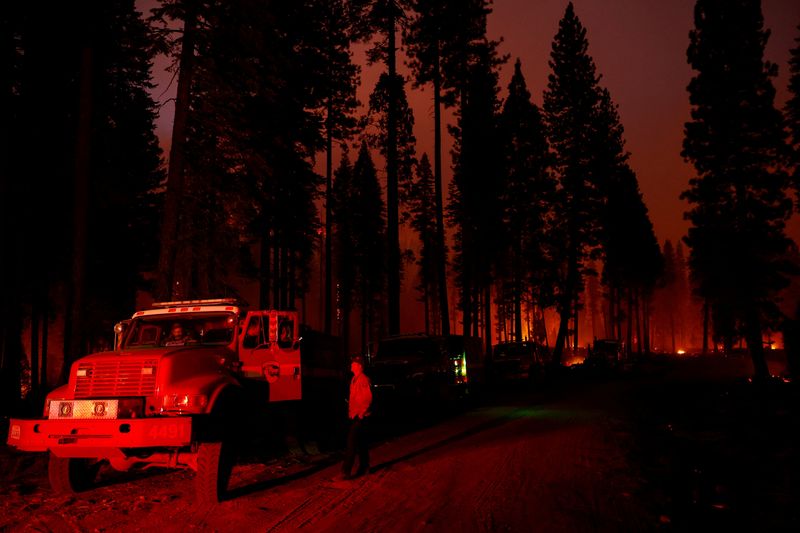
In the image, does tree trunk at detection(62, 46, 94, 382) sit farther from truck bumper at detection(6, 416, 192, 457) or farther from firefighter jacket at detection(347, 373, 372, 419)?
firefighter jacket at detection(347, 373, 372, 419)

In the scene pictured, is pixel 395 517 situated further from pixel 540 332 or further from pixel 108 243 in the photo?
pixel 540 332

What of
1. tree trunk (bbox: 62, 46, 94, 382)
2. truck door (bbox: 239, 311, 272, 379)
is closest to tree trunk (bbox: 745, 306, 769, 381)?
truck door (bbox: 239, 311, 272, 379)

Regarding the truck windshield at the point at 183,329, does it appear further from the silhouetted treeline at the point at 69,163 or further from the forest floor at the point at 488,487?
the silhouetted treeline at the point at 69,163

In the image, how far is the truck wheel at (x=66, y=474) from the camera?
8484 mm

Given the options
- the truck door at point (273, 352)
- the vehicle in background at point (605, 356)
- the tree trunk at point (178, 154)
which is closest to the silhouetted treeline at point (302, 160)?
the tree trunk at point (178, 154)

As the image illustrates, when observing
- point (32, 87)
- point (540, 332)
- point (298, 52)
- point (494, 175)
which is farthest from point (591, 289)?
point (32, 87)

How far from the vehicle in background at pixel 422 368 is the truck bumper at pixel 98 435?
11.9 metres

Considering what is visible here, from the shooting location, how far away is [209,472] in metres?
8.00

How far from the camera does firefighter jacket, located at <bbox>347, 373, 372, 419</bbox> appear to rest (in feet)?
32.1

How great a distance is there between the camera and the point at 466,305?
113ft

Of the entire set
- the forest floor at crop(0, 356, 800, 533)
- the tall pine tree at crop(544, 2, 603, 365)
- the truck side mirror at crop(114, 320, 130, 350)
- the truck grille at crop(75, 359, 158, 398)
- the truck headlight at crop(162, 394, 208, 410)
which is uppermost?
the tall pine tree at crop(544, 2, 603, 365)

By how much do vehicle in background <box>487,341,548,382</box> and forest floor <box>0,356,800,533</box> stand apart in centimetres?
1605

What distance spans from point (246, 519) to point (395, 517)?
176 centimetres

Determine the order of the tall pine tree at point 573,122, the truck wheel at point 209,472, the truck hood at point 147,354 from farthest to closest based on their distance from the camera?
the tall pine tree at point 573,122 < the truck hood at point 147,354 < the truck wheel at point 209,472
